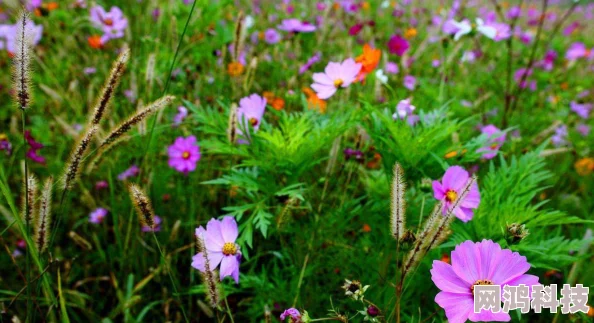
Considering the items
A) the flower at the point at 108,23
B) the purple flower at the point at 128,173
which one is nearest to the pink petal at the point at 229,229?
the purple flower at the point at 128,173

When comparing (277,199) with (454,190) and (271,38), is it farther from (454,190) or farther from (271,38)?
(271,38)

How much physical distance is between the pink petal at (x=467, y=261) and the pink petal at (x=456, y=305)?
0.03m

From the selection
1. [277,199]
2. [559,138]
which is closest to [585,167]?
[559,138]

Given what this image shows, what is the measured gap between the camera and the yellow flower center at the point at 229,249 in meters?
0.89

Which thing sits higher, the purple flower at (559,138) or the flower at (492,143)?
the flower at (492,143)

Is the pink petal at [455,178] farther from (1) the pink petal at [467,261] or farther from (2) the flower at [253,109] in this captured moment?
(2) the flower at [253,109]

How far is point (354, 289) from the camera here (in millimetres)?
751

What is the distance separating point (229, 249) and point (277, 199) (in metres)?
0.23

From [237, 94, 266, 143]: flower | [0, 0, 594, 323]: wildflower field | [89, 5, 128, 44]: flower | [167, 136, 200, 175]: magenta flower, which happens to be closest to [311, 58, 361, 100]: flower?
[0, 0, 594, 323]: wildflower field

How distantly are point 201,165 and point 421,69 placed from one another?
80.2 inches

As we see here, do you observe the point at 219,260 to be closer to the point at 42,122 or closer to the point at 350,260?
the point at 350,260

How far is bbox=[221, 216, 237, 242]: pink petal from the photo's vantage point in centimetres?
89

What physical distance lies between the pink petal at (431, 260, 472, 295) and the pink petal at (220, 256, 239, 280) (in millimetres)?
377

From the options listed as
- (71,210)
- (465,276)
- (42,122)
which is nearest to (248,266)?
(71,210)
